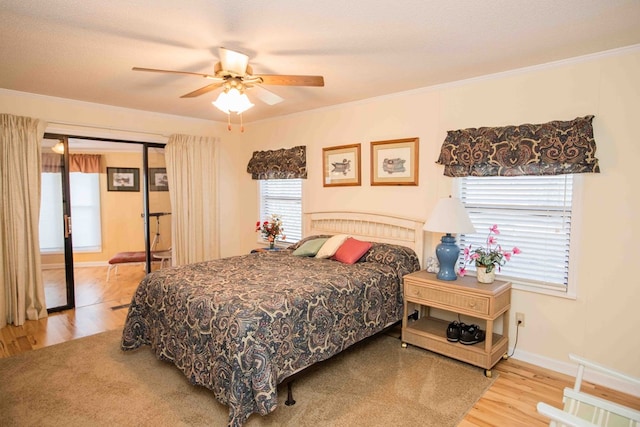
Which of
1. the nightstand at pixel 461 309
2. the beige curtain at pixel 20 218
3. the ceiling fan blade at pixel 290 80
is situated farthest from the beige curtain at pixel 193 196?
the nightstand at pixel 461 309

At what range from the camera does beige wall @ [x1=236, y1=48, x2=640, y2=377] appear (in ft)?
8.70

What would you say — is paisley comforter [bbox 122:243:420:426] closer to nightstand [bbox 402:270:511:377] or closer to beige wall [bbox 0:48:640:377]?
nightstand [bbox 402:270:511:377]

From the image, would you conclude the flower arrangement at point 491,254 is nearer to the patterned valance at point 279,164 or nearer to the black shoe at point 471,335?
the black shoe at point 471,335

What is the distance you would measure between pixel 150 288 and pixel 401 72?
287 cm

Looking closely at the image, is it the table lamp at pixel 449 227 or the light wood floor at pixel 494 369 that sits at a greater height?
the table lamp at pixel 449 227

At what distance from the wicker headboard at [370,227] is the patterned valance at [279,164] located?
63 centimetres

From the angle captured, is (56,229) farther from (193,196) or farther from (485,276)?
(485,276)

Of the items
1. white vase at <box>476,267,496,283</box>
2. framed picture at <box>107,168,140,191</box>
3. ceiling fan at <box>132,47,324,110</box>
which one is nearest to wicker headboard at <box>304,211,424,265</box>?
white vase at <box>476,267,496,283</box>

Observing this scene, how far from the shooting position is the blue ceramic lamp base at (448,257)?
3139 mm

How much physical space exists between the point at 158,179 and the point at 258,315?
12.3 ft

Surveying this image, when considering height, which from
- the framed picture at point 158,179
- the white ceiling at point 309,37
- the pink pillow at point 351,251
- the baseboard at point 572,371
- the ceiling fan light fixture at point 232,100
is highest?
the white ceiling at point 309,37

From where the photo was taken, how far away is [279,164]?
507 centimetres

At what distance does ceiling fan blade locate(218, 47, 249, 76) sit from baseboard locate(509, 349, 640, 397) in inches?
129

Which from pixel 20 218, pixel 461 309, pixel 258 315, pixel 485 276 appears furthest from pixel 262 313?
pixel 20 218
